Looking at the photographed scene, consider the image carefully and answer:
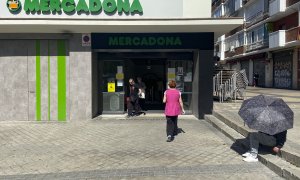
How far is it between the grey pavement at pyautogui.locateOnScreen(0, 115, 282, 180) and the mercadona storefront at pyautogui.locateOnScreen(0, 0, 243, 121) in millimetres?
1433

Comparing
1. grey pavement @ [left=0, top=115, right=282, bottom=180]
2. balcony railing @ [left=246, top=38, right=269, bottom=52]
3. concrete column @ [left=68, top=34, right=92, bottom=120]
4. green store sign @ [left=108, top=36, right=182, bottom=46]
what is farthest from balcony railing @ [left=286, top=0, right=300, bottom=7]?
concrete column @ [left=68, top=34, right=92, bottom=120]

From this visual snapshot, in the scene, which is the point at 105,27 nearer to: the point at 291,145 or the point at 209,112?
the point at 209,112

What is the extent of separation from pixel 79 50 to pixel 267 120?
788 cm

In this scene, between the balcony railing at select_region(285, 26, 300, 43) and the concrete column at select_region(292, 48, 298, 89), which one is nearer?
the balcony railing at select_region(285, 26, 300, 43)

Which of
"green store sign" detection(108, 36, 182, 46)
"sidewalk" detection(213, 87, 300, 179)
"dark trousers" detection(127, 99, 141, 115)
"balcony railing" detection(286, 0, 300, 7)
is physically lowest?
"sidewalk" detection(213, 87, 300, 179)

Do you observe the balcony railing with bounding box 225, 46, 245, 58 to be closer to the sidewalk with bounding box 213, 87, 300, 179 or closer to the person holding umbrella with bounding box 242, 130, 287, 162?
the sidewalk with bounding box 213, 87, 300, 179

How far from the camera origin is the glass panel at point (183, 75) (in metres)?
12.7

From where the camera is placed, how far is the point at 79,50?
1166cm

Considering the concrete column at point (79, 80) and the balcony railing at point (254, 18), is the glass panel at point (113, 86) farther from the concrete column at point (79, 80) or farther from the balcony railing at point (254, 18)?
the balcony railing at point (254, 18)

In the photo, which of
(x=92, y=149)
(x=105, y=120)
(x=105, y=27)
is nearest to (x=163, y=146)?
(x=92, y=149)

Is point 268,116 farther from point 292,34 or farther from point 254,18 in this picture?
point 254,18

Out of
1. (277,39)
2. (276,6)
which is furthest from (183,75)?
(276,6)

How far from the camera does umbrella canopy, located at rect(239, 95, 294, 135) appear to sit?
18.7 ft

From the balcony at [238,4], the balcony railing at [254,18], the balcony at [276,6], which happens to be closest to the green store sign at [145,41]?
the balcony at [276,6]
